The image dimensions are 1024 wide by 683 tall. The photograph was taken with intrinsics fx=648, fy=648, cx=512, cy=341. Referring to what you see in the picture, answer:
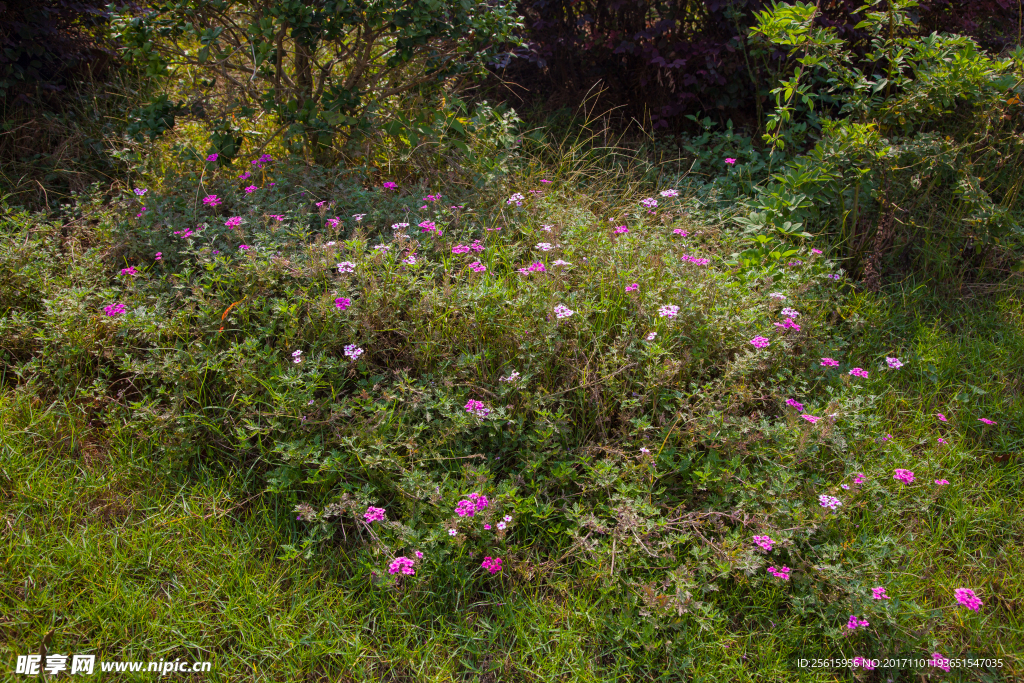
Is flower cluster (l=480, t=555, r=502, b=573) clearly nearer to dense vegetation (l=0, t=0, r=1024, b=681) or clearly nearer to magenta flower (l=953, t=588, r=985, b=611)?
dense vegetation (l=0, t=0, r=1024, b=681)

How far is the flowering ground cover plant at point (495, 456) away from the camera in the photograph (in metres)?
1.81

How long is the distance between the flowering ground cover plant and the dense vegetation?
0.05 feet

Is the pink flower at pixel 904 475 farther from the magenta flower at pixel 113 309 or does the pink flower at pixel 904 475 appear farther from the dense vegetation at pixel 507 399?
the magenta flower at pixel 113 309

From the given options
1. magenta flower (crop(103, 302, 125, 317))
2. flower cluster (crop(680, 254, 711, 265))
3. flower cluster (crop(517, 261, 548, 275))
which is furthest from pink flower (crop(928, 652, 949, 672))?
magenta flower (crop(103, 302, 125, 317))

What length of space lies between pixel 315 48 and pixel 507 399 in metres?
2.33

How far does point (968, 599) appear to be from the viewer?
185 cm

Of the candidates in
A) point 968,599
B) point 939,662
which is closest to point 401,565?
point 939,662

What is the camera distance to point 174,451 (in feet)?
7.18

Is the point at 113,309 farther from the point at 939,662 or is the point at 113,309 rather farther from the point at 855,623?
the point at 939,662

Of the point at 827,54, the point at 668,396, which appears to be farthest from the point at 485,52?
the point at 668,396

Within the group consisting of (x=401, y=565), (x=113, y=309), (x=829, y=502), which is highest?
(x=829, y=502)

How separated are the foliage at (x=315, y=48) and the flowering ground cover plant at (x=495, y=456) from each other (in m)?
0.92

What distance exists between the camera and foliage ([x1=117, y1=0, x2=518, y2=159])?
3217 mm

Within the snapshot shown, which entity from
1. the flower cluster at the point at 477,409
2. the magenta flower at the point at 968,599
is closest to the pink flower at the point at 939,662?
the magenta flower at the point at 968,599
